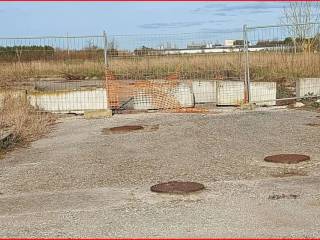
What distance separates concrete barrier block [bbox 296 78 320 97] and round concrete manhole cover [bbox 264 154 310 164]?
8310mm

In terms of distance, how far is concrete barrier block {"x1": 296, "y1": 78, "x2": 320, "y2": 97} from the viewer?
57.0ft

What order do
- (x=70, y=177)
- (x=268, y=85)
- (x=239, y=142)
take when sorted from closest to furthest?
(x=70, y=177), (x=239, y=142), (x=268, y=85)

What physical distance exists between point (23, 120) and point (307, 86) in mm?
8714

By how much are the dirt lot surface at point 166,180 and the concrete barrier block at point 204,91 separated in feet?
14.8

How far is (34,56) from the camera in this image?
20328 mm

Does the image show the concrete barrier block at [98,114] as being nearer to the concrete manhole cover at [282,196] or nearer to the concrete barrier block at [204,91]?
the concrete barrier block at [204,91]

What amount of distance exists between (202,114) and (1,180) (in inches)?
313

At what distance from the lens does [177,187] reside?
7.58 metres

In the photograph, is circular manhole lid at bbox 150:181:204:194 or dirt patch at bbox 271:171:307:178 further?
dirt patch at bbox 271:171:307:178

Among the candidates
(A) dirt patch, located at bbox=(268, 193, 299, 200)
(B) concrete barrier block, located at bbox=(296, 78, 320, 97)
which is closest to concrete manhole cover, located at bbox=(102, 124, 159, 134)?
(B) concrete barrier block, located at bbox=(296, 78, 320, 97)

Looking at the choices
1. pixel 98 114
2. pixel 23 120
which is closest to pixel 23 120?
pixel 23 120

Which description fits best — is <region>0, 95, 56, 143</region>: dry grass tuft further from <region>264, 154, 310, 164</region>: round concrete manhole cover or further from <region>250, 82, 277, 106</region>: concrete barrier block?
<region>250, 82, 277, 106</region>: concrete barrier block

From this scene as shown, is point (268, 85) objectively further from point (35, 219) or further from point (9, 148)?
point (35, 219)

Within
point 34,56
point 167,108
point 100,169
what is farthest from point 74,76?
point 100,169
